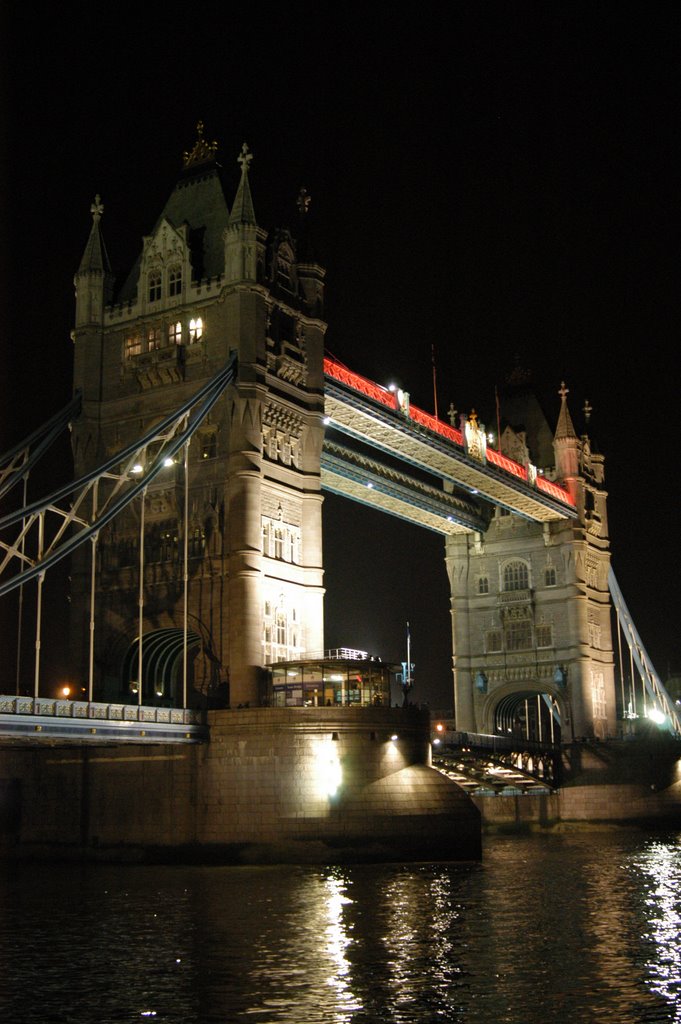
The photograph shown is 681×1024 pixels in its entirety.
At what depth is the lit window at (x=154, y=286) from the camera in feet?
184

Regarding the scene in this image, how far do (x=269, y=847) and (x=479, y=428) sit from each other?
36.9 metres

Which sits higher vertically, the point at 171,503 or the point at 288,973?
the point at 171,503

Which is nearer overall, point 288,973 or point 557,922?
point 288,973

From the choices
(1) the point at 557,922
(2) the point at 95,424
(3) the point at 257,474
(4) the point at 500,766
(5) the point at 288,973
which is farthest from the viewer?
(4) the point at 500,766

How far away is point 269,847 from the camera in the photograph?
45.2 metres

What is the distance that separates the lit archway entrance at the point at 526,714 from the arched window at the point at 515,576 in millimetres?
7858

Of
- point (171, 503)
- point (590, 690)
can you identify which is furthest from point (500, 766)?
point (171, 503)

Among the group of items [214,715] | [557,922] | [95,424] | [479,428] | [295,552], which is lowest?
[557,922]

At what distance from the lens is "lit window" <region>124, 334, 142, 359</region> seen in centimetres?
5600

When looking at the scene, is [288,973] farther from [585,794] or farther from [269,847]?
[585,794]

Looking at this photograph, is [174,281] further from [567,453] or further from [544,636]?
[544,636]

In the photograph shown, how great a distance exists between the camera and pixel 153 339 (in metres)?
55.6

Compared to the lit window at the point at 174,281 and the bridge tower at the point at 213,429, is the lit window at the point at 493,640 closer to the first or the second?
the bridge tower at the point at 213,429

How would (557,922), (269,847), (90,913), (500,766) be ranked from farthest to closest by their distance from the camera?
(500,766), (269,847), (90,913), (557,922)
